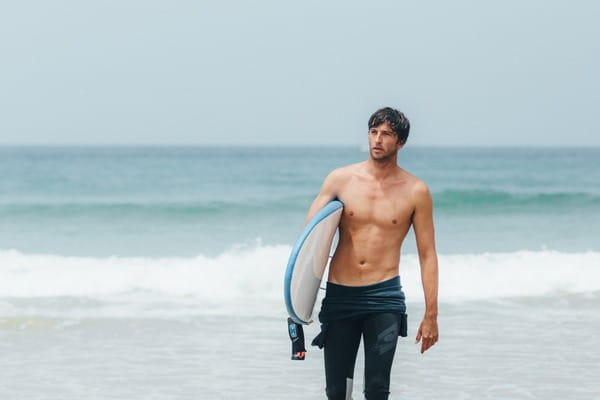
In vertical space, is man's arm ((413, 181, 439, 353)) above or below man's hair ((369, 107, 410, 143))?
below

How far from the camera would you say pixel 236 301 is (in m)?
11.2

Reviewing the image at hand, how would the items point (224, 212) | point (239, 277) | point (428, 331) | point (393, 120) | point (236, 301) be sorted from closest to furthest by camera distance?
point (393, 120), point (428, 331), point (236, 301), point (239, 277), point (224, 212)

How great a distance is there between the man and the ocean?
2269 mm

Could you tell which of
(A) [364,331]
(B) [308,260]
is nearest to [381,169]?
(B) [308,260]

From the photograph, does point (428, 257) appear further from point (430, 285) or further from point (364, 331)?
point (364, 331)

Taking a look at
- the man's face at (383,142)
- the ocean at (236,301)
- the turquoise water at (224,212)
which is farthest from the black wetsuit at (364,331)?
the turquoise water at (224,212)

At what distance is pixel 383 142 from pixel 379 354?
2.87ft

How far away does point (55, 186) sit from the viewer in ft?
105

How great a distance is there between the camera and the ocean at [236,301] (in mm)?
6941

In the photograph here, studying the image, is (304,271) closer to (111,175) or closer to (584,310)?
(584,310)

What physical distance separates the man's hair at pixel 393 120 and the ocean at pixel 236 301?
2.76 meters

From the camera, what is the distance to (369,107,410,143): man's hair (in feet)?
13.7

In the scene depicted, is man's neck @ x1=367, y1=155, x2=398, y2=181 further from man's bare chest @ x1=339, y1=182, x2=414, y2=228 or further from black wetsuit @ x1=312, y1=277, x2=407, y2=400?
black wetsuit @ x1=312, y1=277, x2=407, y2=400

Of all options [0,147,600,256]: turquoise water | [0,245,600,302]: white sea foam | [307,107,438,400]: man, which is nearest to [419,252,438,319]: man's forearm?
Answer: [307,107,438,400]: man
